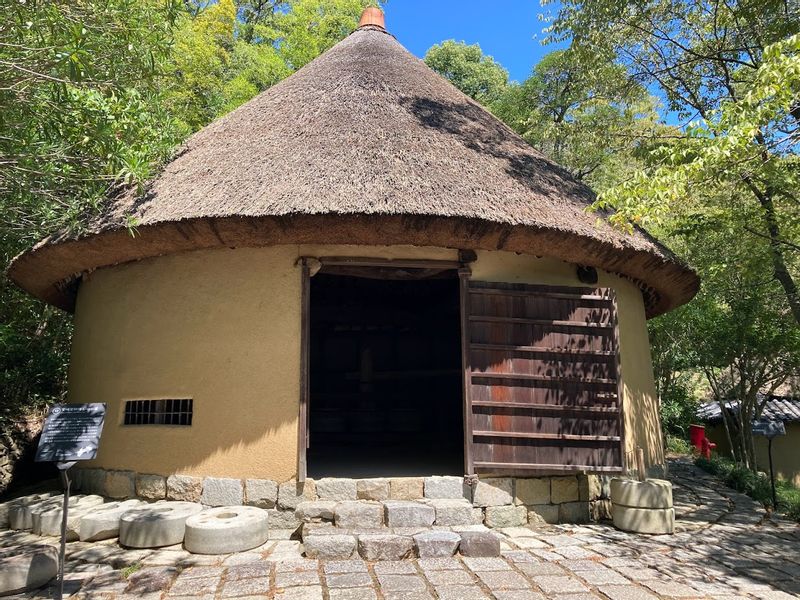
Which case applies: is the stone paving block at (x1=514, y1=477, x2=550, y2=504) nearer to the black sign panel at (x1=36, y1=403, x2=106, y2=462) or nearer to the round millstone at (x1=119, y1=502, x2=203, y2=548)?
the round millstone at (x1=119, y1=502, x2=203, y2=548)

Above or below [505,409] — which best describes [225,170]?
above

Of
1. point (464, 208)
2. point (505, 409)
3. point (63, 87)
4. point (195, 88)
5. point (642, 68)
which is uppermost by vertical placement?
point (195, 88)

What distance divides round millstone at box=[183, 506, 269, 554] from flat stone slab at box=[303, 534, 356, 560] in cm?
52

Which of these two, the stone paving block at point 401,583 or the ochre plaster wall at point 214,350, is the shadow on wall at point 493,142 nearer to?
the ochre plaster wall at point 214,350

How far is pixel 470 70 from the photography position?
22.3 meters

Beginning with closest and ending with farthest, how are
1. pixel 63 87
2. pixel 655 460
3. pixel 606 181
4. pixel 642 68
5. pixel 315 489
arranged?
pixel 63 87 → pixel 315 489 → pixel 655 460 → pixel 642 68 → pixel 606 181

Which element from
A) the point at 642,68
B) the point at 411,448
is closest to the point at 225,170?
the point at 411,448

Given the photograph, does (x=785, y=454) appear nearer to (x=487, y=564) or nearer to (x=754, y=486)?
(x=754, y=486)

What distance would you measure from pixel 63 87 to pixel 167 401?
10.1 ft

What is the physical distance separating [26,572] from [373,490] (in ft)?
8.58

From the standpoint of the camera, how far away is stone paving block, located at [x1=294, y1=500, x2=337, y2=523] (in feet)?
15.7

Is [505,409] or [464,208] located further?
[505,409]

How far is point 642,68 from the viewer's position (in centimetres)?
977

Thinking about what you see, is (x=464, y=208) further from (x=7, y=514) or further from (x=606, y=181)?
(x=606, y=181)
